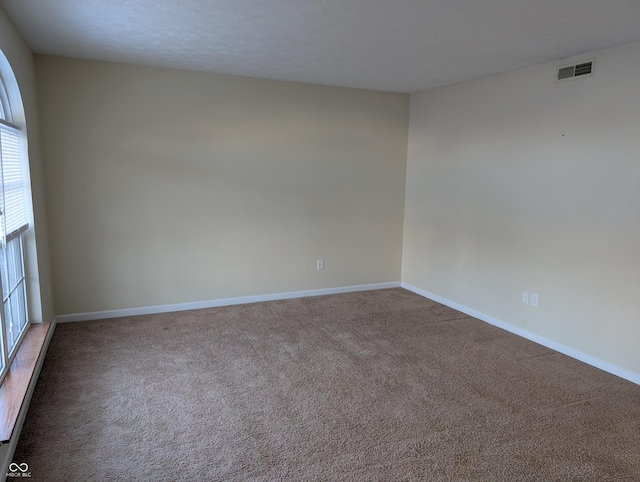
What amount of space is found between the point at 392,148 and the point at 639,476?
159 inches

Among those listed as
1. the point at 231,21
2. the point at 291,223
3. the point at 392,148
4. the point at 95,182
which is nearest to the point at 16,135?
the point at 95,182

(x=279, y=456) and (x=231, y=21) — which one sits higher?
(x=231, y=21)

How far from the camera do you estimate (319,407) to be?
8.83 ft

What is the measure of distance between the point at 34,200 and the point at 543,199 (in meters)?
4.29

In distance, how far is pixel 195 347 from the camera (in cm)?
359

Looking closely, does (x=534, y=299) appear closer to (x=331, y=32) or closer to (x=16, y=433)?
(x=331, y=32)

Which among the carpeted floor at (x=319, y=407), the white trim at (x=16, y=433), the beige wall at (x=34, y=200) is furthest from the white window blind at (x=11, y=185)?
the carpeted floor at (x=319, y=407)

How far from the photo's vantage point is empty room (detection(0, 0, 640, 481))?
2400mm

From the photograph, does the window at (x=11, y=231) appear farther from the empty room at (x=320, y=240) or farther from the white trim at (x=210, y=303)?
the white trim at (x=210, y=303)

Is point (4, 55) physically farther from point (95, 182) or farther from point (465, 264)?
point (465, 264)

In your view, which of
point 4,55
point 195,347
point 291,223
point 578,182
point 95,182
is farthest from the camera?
point 291,223

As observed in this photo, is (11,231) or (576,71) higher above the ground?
(576,71)

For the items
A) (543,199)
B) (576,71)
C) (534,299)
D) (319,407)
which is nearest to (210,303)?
(319,407)

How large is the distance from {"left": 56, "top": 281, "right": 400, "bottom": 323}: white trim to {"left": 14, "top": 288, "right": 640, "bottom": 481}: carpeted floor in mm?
141
